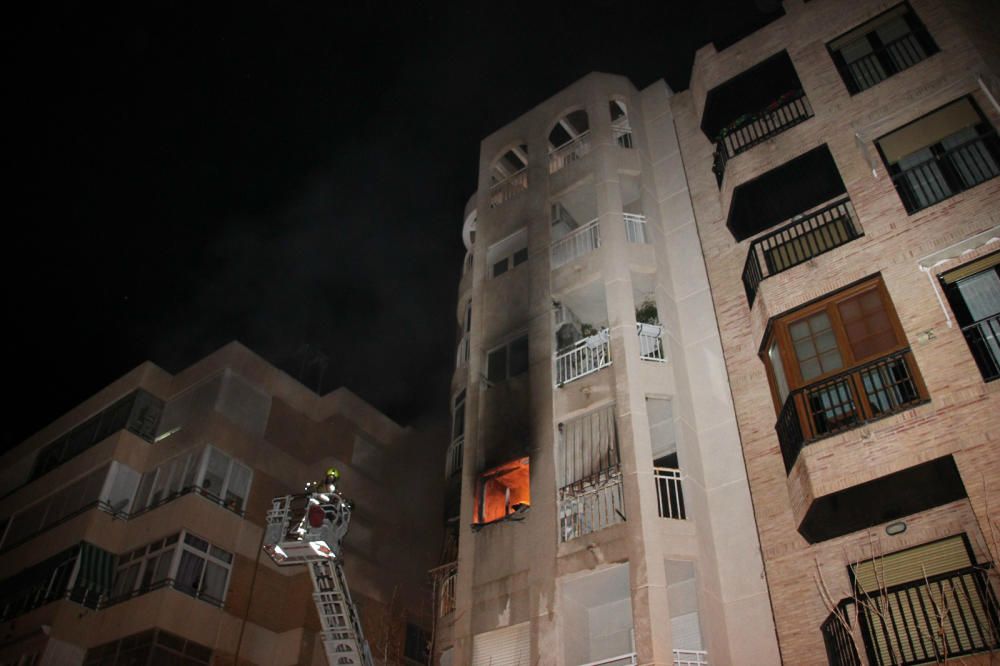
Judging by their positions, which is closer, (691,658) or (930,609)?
(930,609)

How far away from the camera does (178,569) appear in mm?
24125

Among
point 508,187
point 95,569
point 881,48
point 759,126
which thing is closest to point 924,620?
point 759,126

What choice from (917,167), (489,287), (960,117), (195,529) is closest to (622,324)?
(489,287)

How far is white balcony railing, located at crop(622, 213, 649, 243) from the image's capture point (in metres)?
22.7

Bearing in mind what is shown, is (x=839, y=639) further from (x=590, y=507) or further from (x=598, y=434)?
(x=598, y=434)

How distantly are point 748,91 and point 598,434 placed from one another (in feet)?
36.0

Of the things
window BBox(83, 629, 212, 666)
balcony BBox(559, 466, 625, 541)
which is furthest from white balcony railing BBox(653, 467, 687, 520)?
window BBox(83, 629, 212, 666)

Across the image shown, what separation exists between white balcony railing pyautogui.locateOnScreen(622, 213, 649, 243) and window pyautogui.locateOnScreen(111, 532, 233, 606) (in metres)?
15.3

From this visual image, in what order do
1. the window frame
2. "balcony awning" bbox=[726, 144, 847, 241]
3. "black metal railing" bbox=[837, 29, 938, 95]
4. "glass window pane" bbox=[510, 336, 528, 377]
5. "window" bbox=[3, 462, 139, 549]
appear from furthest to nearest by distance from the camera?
"window" bbox=[3, 462, 139, 549], "glass window pane" bbox=[510, 336, 528, 377], the window frame, "balcony awning" bbox=[726, 144, 847, 241], "black metal railing" bbox=[837, 29, 938, 95]

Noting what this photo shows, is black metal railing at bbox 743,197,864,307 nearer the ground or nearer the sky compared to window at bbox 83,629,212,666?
nearer the sky

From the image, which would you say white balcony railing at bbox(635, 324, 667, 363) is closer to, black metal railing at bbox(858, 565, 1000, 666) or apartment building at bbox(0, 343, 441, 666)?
black metal railing at bbox(858, 565, 1000, 666)

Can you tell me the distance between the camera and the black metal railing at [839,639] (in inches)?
513

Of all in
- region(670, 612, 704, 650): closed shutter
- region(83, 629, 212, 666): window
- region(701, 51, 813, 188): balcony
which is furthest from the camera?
region(83, 629, 212, 666): window

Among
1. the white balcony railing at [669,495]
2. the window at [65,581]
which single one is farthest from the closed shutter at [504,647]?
the window at [65,581]
